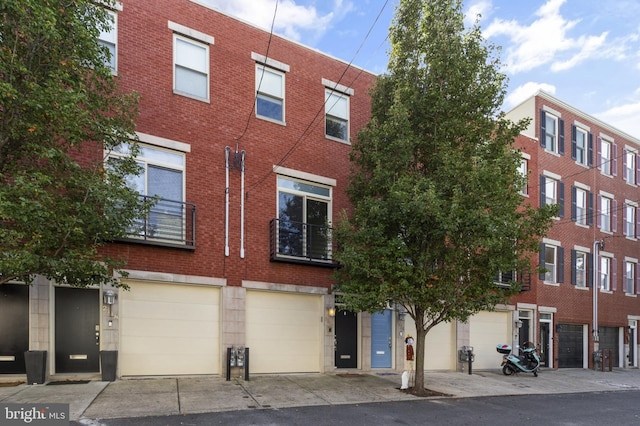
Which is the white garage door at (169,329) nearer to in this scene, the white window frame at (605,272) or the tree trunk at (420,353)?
the tree trunk at (420,353)

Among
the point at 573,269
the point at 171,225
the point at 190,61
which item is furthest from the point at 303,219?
the point at 573,269

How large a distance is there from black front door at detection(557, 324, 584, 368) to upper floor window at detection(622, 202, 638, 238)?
6.89 metres

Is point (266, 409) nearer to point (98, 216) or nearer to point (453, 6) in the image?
point (98, 216)

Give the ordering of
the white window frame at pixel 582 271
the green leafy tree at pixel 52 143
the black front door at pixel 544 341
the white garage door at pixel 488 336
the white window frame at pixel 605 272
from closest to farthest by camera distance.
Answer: the green leafy tree at pixel 52 143
the white garage door at pixel 488 336
the black front door at pixel 544 341
the white window frame at pixel 582 271
the white window frame at pixel 605 272

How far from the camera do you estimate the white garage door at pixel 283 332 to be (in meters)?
13.1

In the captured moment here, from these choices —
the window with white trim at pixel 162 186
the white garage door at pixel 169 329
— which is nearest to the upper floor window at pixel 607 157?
the white garage door at pixel 169 329

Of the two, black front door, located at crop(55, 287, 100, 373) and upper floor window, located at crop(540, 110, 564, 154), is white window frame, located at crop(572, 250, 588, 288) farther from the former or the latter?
black front door, located at crop(55, 287, 100, 373)

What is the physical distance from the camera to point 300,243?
1413cm

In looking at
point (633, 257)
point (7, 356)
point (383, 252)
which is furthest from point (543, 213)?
point (633, 257)

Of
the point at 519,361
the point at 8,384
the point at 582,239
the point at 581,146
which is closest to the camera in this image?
the point at 8,384

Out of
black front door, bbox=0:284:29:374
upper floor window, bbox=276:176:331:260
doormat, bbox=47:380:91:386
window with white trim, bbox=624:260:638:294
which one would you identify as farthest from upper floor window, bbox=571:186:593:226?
black front door, bbox=0:284:29:374

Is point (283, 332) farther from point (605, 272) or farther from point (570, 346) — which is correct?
point (605, 272)

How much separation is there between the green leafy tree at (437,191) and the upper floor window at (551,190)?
Result: 10.3m

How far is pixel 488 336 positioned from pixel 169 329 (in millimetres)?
12878
